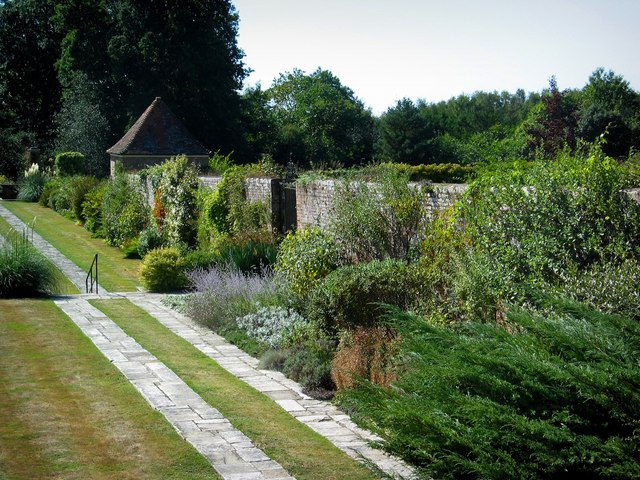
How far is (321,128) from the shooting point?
190ft

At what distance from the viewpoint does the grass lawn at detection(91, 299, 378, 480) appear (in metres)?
7.14

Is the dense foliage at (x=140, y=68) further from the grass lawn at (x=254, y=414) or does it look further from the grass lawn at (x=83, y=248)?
the grass lawn at (x=254, y=414)

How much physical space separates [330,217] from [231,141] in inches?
1204

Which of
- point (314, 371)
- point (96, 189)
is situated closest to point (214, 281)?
point (314, 371)

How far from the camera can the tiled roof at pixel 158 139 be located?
33.7 metres

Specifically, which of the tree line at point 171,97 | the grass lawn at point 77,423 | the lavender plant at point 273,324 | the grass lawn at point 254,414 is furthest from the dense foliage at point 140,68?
the grass lawn at point 77,423

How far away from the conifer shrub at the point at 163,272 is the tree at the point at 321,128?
31.9m

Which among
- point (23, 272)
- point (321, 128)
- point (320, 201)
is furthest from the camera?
point (321, 128)

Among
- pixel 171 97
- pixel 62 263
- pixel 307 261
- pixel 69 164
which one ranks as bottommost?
pixel 62 263

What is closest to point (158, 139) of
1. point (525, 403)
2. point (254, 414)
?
point (254, 414)

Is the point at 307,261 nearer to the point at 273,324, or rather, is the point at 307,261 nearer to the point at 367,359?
the point at 273,324

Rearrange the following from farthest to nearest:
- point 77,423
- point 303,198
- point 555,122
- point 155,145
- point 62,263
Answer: point 555,122, point 155,145, point 62,263, point 303,198, point 77,423

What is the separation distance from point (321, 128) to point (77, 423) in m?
50.5

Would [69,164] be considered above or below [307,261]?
above
